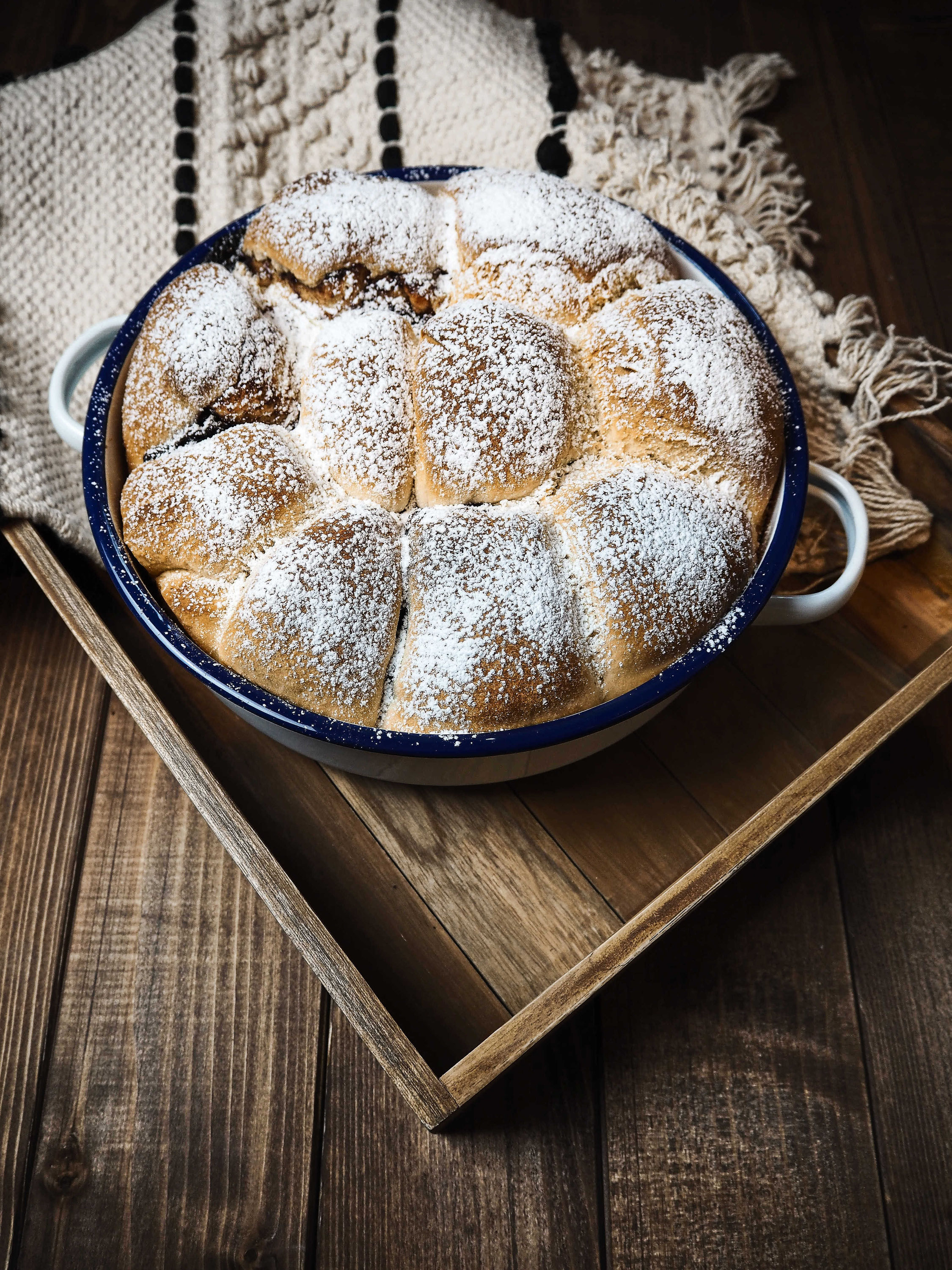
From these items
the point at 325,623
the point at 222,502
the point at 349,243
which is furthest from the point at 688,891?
the point at 349,243

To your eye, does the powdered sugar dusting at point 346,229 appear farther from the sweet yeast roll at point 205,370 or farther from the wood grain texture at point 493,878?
the wood grain texture at point 493,878

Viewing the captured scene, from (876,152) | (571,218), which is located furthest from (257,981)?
(876,152)

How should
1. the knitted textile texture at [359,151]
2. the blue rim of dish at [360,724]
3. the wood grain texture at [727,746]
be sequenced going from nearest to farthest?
1. the blue rim of dish at [360,724]
2. the wood grain texture at [727,746]
3. the knitted textile texture at [359,151]

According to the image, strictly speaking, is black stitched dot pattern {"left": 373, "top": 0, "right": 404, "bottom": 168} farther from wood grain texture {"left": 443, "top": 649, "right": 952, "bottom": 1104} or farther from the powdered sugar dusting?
wood grain texture {"left": 443, "top": 649, "right": 952, "bottom": 1104}

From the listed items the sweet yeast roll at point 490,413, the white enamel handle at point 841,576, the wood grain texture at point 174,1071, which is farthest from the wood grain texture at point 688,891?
the sweet yeast roll at point 490,413

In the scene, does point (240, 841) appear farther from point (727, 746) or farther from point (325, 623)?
point (727, 746)

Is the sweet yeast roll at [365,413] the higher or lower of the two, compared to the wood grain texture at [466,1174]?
higher

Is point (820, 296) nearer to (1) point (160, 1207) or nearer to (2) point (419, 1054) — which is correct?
(2) point (419, 1054)
